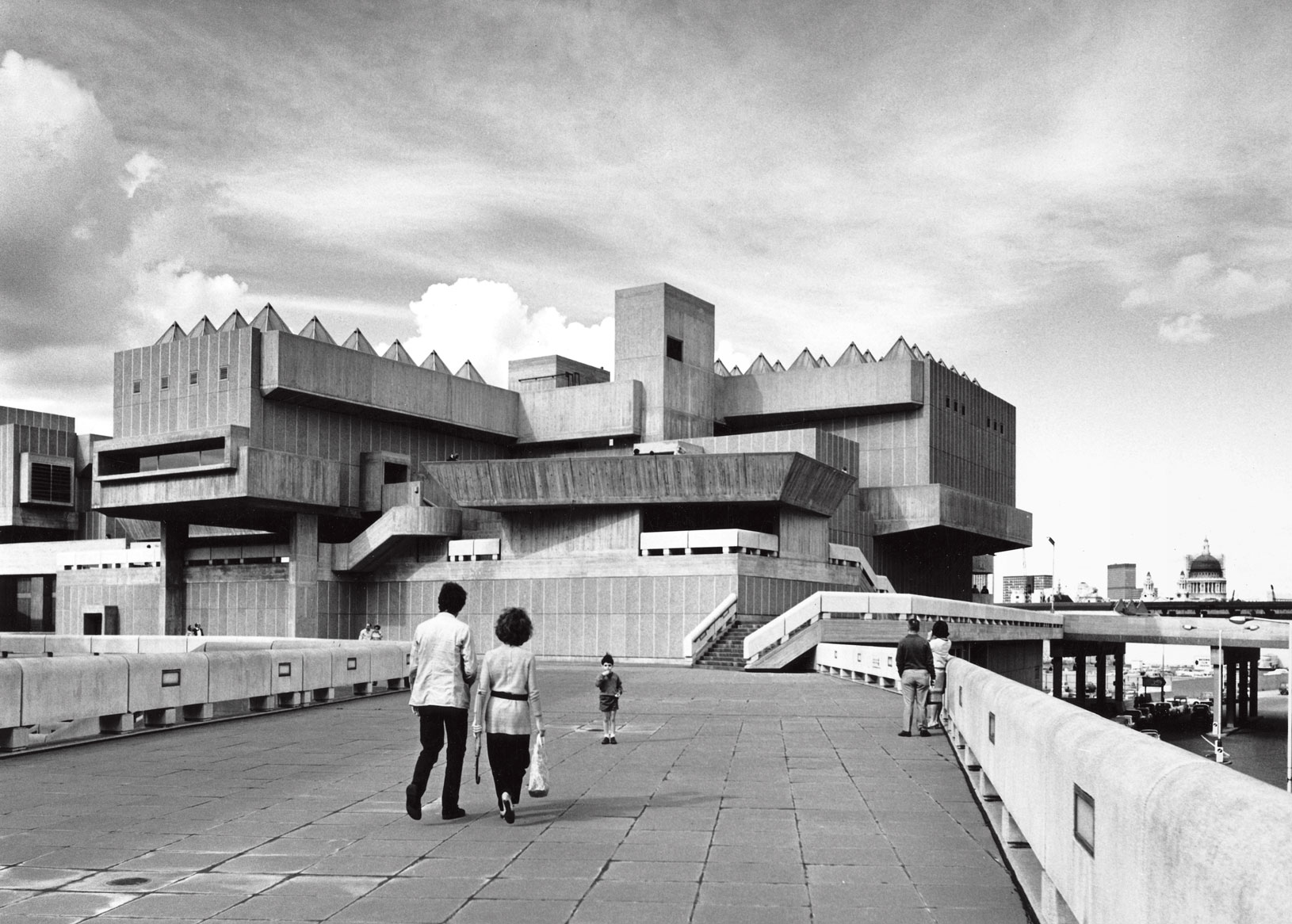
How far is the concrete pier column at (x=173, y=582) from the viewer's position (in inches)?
2416

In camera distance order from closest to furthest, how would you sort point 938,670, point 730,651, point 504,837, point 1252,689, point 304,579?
point 504,837, point 938,670, point 730,651, point 304,579, point 1252,689

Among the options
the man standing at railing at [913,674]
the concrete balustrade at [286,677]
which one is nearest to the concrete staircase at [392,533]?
the concrete balustrade at [286,677]

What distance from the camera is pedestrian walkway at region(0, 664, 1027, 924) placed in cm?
764

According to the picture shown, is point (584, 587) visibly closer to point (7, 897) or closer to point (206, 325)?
point (206, 325)

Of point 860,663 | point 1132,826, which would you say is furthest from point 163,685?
point 860,663

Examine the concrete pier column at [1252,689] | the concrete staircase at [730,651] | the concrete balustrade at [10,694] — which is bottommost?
the concrete pier column at [1252,689]

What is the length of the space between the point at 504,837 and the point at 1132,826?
6.45m

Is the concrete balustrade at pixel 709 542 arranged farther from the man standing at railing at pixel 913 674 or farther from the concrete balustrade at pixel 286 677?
the man standing at railing at pixel 913 674

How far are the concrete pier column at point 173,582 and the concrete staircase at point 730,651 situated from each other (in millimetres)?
29019

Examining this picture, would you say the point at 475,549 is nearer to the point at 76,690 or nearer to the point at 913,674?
the point at 76,690

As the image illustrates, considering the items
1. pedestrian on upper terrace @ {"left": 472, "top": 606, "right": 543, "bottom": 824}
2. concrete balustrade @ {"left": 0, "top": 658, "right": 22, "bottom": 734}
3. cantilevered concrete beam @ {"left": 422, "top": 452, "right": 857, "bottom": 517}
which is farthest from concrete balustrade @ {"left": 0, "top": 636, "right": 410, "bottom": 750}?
cantilevered concrete beam @ {"left": 422, "top": 452, "right": 857, "bottom": 517}

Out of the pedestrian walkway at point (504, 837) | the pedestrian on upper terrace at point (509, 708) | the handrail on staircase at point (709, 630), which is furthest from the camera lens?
the handrail on staircase at point (709, 630)

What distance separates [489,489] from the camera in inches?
2088

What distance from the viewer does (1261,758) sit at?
2657 inches
